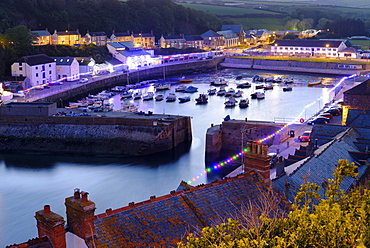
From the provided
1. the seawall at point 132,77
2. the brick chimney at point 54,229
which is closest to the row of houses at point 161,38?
the seawall at point 132,77

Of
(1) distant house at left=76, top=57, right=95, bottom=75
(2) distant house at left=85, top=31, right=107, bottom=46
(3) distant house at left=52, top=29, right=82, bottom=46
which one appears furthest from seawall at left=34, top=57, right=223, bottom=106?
(3) distant house at left=52, top=29, right=82, bottom=46

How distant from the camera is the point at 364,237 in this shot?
5.26 m

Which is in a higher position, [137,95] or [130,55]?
[130,55]

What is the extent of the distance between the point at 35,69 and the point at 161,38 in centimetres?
3751

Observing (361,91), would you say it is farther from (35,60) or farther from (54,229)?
(35,60)

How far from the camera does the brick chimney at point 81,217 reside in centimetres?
766

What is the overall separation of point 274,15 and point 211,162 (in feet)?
407

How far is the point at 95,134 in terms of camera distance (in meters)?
Answer: 28.1

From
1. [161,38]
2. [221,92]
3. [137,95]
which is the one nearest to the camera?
[137,95]

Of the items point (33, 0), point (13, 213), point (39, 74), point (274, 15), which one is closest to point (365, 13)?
point (274, 15)

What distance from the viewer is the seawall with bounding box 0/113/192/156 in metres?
27.0

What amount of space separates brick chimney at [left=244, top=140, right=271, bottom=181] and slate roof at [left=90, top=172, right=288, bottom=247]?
0.38m

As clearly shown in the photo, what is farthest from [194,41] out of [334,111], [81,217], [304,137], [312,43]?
[81,217]

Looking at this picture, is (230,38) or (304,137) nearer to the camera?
(304,137)
